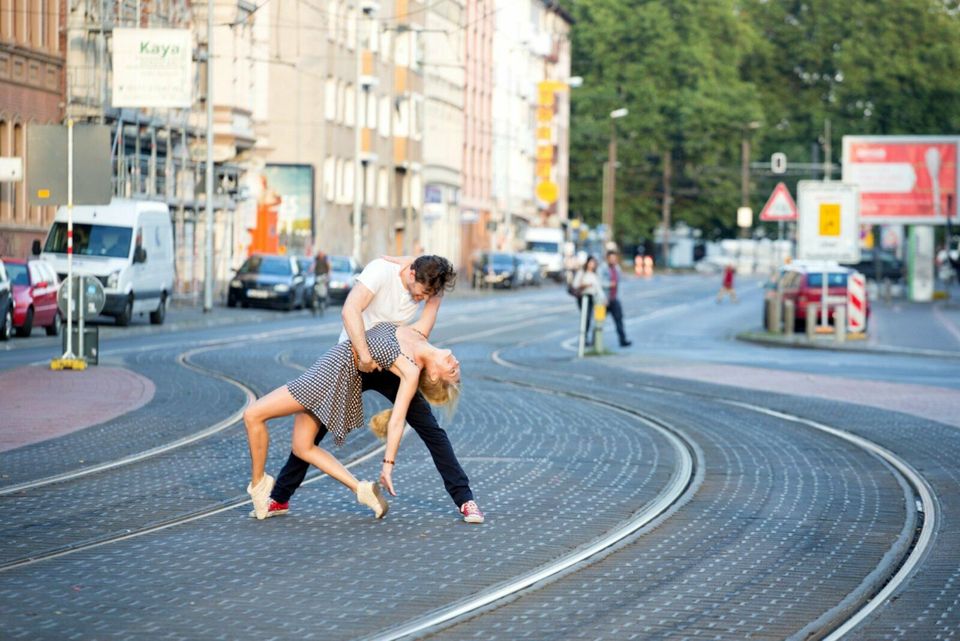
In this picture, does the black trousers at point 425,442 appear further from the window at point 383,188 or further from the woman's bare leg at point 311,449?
the window at point 383,188

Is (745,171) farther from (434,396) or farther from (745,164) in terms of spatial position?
(434,396)

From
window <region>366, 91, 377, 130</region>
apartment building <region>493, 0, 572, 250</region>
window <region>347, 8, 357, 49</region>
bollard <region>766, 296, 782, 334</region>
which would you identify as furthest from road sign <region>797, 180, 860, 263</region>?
apartment building <region>493, 0, 572, 250</region>

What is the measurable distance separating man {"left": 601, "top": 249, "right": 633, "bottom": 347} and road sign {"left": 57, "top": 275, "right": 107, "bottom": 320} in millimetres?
11881

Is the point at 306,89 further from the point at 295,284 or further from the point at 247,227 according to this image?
the point at 295,284

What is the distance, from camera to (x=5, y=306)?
33.2 m

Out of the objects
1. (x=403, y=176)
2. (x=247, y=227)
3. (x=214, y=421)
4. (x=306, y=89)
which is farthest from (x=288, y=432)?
(x=403, y=176)

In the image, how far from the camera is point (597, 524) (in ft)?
37.6

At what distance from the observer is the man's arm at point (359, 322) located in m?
10.6

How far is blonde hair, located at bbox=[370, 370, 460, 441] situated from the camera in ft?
36.2

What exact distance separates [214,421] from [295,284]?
36.3 metres

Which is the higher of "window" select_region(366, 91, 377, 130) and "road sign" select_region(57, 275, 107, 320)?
"window" select_region(366, 91, 377, 130)

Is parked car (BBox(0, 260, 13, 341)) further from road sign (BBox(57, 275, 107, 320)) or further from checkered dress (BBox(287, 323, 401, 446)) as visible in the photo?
checkered dress (BBox(287, 323, 401, 446))

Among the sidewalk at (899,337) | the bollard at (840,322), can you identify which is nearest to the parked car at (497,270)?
the sidewalk at (899,337)

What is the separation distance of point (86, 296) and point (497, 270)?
5983 cm
